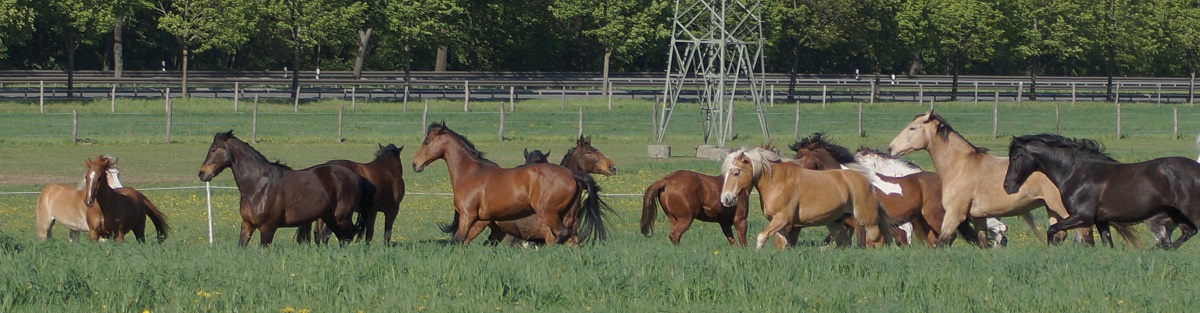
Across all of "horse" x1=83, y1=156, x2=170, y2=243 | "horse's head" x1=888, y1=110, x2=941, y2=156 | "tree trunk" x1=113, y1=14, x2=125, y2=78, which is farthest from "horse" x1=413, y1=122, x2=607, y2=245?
"tree trunk" x1=113, y1=14, x2=125, y2=78

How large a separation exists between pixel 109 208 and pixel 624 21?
50.3m

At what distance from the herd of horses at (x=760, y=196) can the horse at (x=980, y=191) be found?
1 cm

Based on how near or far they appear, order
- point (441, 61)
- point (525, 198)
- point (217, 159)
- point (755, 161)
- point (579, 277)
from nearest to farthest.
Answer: point (579, 277), point (755, 161), point (217, 159), point (525, 198), point (441, 61)

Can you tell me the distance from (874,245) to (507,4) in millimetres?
58445

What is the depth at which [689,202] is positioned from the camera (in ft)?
→ 47.2

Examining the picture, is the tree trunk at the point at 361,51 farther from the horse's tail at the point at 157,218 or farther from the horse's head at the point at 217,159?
the horse's head at the point at 217,159

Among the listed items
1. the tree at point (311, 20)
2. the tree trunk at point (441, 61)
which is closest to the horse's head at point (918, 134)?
the tree at point (311, 20)

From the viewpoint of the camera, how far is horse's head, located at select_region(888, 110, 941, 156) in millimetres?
14469

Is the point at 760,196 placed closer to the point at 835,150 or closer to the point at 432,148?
the point at 835,150

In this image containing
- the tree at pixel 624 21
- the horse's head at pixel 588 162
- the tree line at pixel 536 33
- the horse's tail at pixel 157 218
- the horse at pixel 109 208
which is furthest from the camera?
the tree at pixel 624 21

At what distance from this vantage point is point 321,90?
192 ft

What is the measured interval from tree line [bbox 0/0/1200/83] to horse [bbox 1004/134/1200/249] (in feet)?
144

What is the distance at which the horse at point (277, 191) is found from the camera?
13164mm

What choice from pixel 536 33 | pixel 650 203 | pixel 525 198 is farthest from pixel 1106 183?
pixel 536 33
